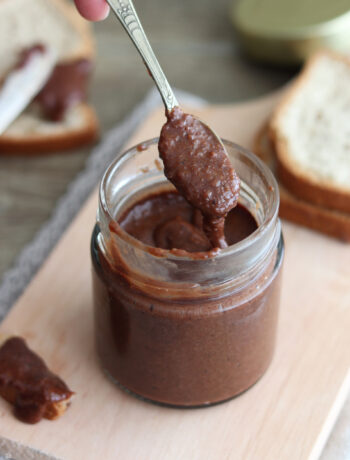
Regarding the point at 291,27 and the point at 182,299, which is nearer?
the point at 182,299

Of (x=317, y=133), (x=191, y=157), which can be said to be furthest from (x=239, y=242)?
(x=317, y=133)

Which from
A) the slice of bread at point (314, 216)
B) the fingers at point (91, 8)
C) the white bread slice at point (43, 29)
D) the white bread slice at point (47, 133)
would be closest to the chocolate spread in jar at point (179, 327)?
the fingers at point (91, 8)

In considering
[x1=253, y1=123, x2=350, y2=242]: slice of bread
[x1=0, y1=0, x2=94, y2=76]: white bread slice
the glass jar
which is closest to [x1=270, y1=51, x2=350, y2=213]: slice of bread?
[x1=253, y1=123, x2=350, y2=242]: slice of bread

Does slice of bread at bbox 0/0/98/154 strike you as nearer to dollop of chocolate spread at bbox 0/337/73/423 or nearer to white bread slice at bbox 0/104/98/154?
white bread slice at bbox 0/104/98/154

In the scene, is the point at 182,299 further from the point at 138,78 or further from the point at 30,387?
the point at 138,78

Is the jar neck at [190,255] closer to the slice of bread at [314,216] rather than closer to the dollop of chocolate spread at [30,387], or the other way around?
the dollop of chocolate spread at [30,387]

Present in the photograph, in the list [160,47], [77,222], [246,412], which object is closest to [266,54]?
[160,47]

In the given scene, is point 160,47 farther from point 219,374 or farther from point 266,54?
point 219,374
